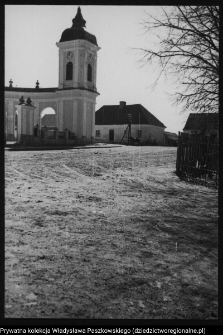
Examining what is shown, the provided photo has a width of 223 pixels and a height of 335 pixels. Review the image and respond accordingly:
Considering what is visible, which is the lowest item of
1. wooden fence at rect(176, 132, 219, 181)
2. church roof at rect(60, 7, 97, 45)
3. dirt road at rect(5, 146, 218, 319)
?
dirt road at rect(5, 146, 218, 319)

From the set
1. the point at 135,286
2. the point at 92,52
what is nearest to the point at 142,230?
the point at 135,286

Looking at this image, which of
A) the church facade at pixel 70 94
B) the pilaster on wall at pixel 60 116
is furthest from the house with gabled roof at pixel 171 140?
the pilaster on wall at pixel 60 116

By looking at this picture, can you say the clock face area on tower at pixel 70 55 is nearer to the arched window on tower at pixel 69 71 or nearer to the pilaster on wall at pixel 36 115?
the arched window on tower at pixel 69 71

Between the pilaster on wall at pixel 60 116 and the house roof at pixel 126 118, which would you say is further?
the house roof at pixel 126 118

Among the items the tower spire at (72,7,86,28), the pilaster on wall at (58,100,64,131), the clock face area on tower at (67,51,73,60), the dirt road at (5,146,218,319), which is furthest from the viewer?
the pilaster on wall at (58,100,64,131)

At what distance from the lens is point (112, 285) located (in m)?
2.40

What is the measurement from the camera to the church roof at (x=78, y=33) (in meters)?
3.04

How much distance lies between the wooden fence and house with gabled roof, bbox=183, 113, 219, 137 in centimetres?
15

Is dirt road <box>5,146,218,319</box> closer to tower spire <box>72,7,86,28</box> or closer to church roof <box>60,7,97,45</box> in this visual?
church roof <box>60,7,97,45</box>

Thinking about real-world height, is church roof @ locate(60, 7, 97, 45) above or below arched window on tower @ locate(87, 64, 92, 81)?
above

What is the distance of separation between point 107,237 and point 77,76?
7.22ft

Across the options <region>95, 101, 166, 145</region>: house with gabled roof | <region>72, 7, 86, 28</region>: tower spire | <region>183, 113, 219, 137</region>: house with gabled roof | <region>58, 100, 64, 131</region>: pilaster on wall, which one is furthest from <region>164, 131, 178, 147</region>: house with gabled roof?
<region>72, 7, 86, 28</region>: tower spire

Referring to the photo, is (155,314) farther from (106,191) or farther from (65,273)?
(106,191)

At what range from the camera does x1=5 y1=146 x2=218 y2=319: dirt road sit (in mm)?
2242
